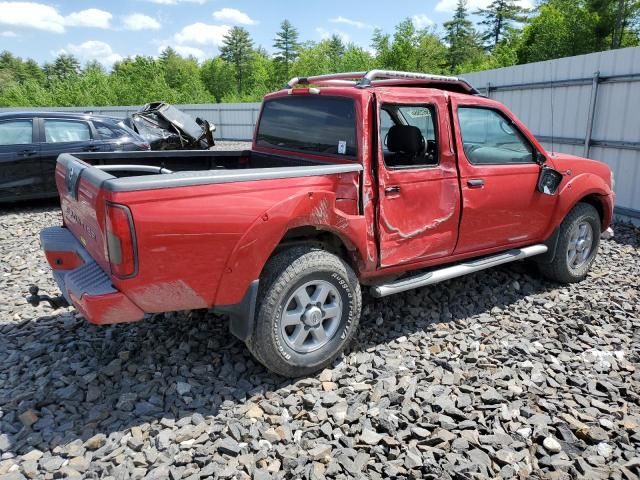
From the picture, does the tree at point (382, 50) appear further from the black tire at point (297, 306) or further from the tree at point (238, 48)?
the tree at point (238, 48)

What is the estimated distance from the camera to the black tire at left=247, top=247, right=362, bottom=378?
3.17 metres

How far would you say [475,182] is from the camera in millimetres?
4172

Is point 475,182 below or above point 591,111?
below

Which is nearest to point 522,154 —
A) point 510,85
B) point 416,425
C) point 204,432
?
point 416,425

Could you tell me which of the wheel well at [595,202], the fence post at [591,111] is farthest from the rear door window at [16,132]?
the fence post at [591,111]

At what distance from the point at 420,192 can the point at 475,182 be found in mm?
626

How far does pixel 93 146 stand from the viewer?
8.53m

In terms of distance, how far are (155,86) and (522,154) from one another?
41.5 metres

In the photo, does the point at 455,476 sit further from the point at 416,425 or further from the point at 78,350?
the point at 78,350

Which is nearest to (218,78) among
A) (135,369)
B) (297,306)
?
(135,369)

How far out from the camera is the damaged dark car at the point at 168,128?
12704 millimetres

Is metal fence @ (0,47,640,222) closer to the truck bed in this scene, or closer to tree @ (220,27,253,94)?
the truck bed

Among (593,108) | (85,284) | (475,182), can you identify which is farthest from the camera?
(593,108)

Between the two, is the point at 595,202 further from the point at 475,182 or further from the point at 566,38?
the point at 566,38
